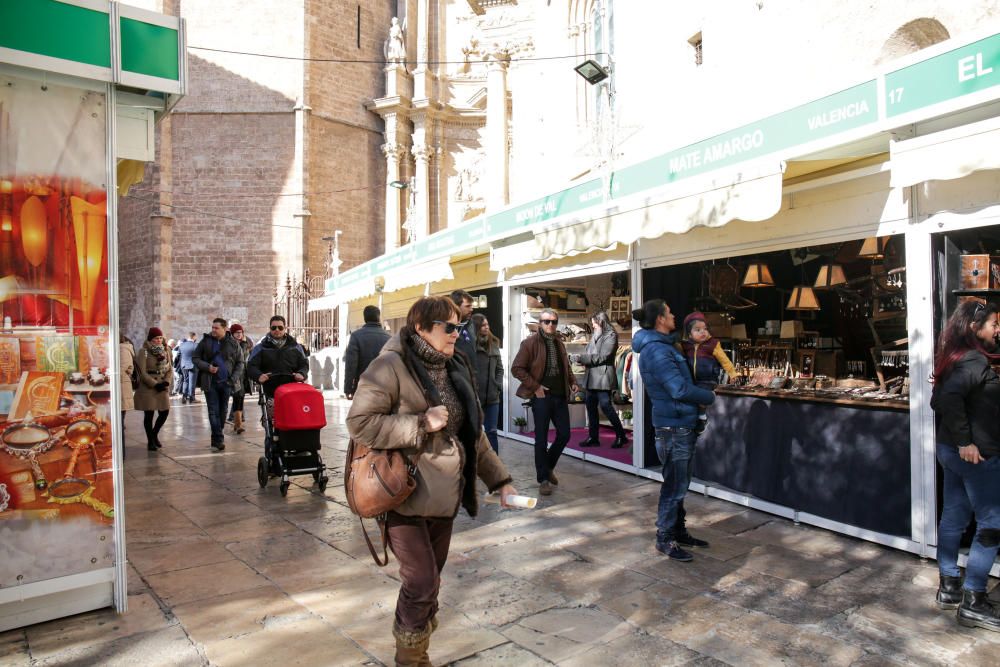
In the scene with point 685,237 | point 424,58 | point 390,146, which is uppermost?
point 424,58

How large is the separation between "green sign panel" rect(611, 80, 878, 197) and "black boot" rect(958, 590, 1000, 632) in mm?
2707

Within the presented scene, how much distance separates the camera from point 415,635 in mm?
2713

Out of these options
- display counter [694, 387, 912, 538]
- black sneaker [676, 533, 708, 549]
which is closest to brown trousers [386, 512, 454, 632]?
black sneaker [676, 533, 708, 549]

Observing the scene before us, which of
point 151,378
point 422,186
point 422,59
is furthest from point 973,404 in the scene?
point 422,59

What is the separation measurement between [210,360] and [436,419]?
727 cm

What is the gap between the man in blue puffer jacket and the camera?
4.35 m

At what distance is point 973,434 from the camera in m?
3.42

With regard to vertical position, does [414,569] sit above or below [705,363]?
below

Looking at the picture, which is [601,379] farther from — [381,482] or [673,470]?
[381,482]

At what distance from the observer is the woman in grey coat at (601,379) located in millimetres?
8250

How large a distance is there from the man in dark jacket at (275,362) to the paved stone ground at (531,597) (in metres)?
1.42

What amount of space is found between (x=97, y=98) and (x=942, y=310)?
5056mm

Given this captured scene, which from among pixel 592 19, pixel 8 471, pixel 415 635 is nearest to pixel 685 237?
pixel 415 635

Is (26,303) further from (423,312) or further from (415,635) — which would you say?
(415,635)
